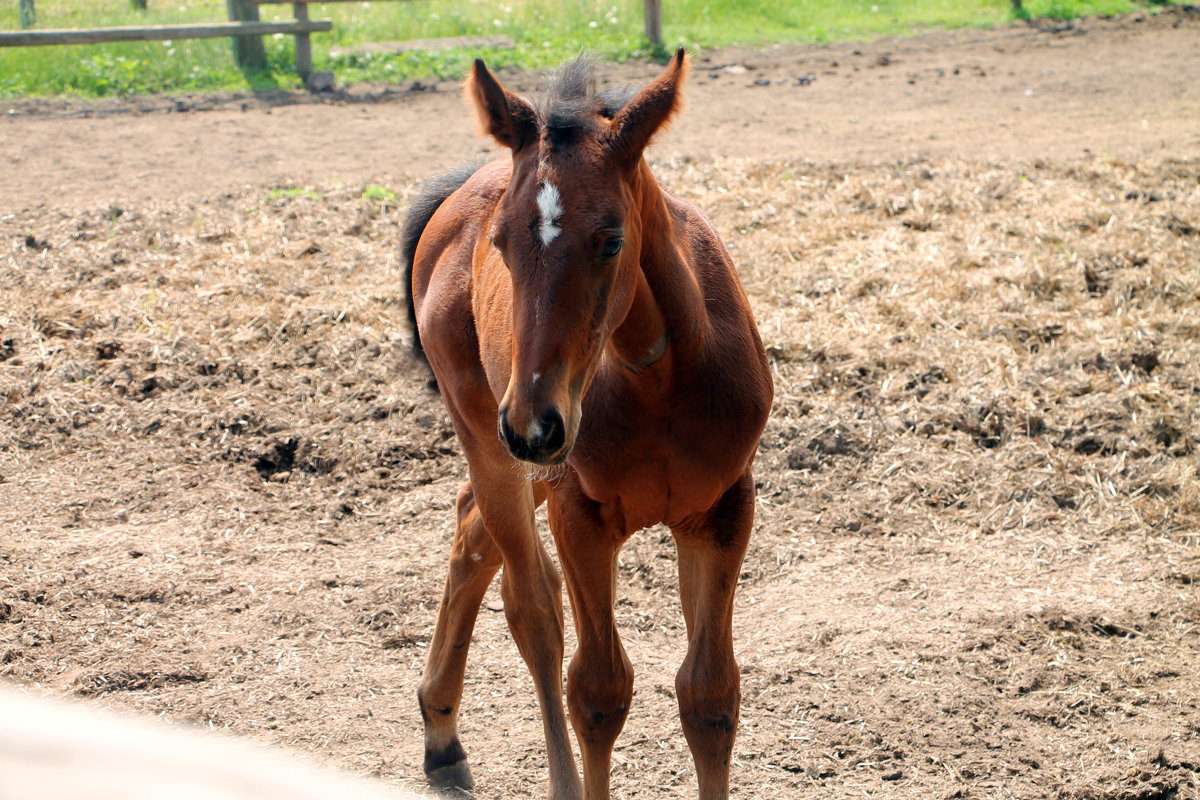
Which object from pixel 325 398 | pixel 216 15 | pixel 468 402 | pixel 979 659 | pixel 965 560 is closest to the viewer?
pixel 468 402

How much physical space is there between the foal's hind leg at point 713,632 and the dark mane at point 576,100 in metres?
1.12

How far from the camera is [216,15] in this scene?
49.3ft

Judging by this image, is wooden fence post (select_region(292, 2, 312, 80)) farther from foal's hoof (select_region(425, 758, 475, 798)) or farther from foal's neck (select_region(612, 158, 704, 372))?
foal's neck (select_region(612, 158, 704, 372))

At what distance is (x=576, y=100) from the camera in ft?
8.14

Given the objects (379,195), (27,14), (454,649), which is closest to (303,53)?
(27,14)

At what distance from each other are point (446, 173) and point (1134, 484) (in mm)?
3468

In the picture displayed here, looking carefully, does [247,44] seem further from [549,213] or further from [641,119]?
[549,213]

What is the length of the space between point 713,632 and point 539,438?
1203 mm

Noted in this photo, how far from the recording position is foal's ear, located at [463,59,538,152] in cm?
244

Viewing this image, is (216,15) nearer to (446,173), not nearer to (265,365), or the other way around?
(265,365)

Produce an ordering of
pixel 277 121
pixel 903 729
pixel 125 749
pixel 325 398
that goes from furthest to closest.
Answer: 1. pixel 277 121
2. pixel 325 398
3. pixel 903 729
4. pixel 125 749

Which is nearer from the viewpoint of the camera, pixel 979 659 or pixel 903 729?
pixel 903 729

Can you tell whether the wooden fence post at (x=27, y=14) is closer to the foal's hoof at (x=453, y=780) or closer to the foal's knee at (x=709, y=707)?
the foal's hoof at (x=453, y=780)

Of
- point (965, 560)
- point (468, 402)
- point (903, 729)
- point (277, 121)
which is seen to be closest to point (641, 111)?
point (468, 402)
